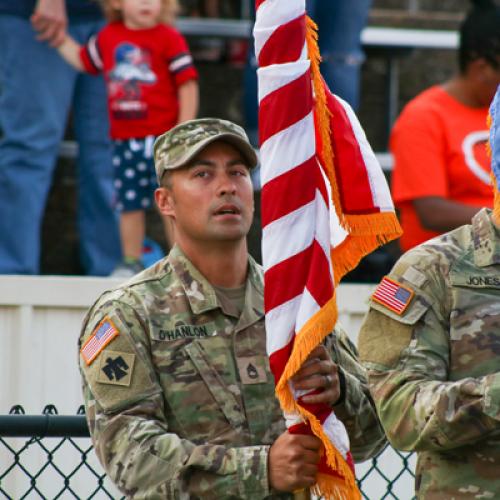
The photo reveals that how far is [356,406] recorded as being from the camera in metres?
4.24

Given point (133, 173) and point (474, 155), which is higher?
point (474, 155)

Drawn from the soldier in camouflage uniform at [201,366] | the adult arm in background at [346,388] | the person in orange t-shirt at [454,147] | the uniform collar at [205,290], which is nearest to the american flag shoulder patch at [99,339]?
the soldier in camouflage uniform at [201,366]

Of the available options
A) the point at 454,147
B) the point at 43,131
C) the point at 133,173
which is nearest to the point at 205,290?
the point at 454,147

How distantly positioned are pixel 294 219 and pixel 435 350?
0.53 metres

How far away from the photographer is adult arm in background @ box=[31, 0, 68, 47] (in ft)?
23.7

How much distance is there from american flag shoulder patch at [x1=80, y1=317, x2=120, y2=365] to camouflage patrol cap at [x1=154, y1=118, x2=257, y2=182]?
0.52 metres

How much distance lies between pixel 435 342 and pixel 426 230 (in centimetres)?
287

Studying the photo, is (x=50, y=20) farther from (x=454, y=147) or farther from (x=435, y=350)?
(x=435, y=350)

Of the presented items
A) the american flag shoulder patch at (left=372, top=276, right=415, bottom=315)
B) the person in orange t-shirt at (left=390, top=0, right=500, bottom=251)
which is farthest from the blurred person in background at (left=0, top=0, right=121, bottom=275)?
the american flag shoulder patch at (left=372, top=276, right=415, bottom=315)

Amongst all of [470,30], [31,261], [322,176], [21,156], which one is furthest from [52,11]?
[322,176]

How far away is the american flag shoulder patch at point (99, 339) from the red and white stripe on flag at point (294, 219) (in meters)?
0.42

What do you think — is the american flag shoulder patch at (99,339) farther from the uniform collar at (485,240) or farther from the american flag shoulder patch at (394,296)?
the uniform collar at (485,240)

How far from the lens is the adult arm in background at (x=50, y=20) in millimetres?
7238

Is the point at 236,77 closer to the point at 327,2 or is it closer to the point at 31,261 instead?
the point at 327,2
